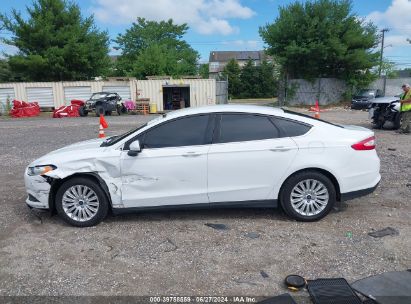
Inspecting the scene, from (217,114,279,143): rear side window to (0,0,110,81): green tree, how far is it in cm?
3033

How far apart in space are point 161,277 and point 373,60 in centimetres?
3264

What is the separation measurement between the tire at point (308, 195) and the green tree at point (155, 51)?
35214mm

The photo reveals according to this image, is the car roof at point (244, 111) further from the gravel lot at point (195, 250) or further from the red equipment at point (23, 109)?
the red equipment at point (23, 109)

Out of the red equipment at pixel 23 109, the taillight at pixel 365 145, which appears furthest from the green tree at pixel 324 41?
the taillight at pixel 365 145

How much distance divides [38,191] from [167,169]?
170cm

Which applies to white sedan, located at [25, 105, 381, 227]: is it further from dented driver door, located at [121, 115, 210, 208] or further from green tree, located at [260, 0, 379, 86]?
green tree, located at [260, 0, 379, 86]

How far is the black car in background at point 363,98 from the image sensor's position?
92.8ft

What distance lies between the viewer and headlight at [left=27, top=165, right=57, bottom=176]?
481cm

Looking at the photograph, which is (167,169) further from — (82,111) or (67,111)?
(67,111)

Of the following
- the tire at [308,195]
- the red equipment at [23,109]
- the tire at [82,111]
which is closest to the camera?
the tire at [308,195]

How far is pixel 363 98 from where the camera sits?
29000 millimetres

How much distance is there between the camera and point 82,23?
3406cm

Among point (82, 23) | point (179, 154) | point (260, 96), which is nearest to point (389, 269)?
point (179, 154)

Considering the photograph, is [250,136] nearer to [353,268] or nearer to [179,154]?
[179,154]
